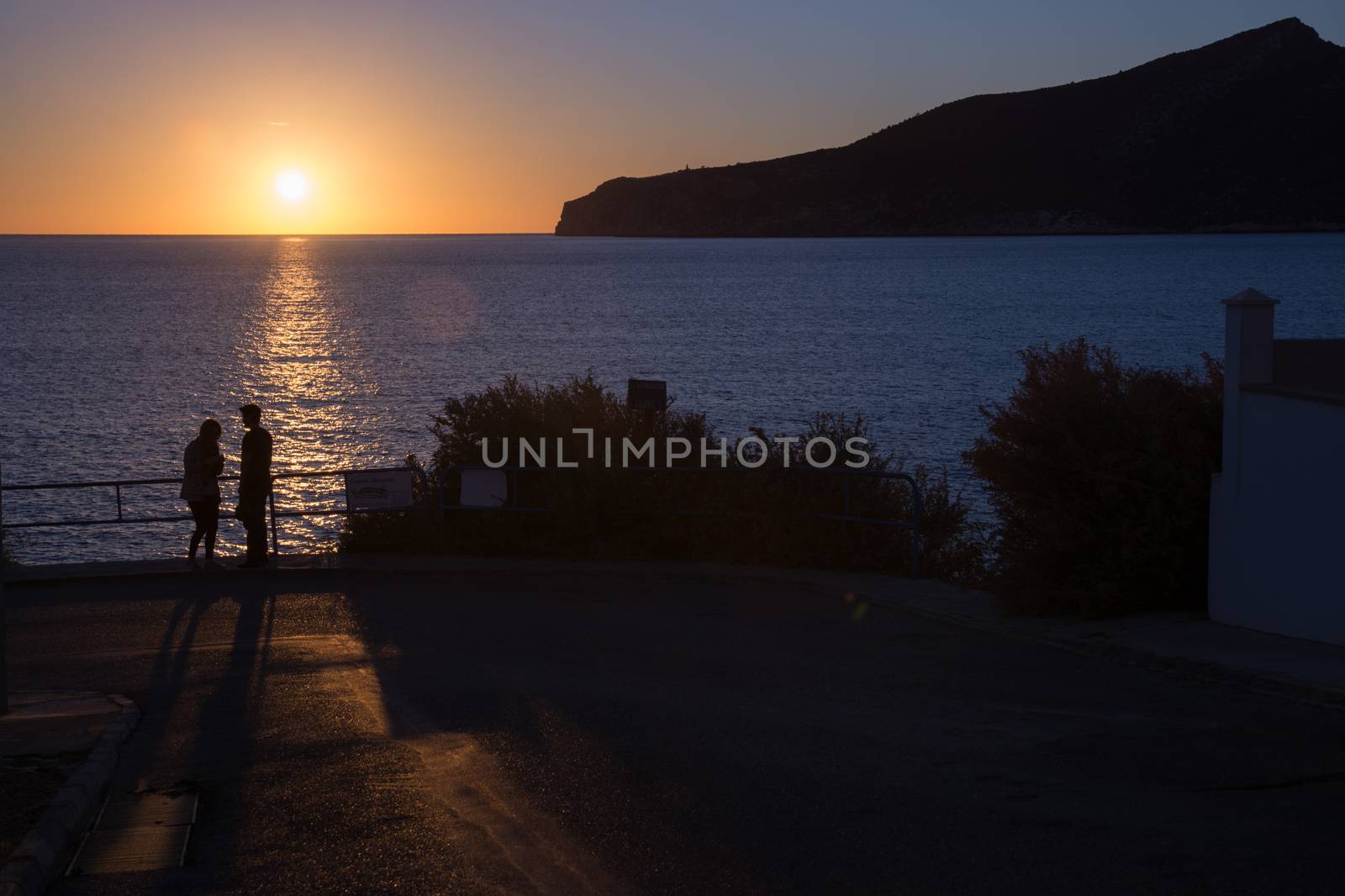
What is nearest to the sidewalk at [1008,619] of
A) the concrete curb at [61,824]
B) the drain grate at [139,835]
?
the drain grate at [139,835]

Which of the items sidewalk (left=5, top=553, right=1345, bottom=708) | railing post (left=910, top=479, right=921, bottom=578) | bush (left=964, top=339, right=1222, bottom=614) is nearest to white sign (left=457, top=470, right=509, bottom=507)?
sidewalk (left=5, top=553, right=1345, bottom=708)

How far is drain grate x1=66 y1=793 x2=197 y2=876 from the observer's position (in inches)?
263

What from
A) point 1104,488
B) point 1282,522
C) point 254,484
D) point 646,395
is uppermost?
point 646,395

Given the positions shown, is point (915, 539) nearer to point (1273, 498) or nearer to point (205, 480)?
point (1273, 498)

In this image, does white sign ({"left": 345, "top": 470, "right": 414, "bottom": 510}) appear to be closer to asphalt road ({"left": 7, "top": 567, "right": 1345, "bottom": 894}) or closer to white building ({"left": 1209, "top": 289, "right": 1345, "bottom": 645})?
asphalt road ({"left": 7, "top": 567, "right": 1345, "bottom": 894})

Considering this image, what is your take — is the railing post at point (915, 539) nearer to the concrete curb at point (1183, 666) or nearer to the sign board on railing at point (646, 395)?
the concrete curb at point (1183, 666)

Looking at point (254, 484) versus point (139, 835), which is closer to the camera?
point (139, 835)

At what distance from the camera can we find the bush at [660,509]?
644 inches

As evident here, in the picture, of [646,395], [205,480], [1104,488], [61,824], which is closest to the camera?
[61,824]

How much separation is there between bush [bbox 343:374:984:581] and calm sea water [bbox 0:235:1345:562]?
44.8 feet

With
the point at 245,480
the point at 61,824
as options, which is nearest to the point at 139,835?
the point at 61,824

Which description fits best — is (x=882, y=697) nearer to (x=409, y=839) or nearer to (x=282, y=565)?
(x=409, y=839)

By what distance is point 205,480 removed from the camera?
669 inches

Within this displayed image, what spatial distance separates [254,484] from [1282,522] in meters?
11.2
